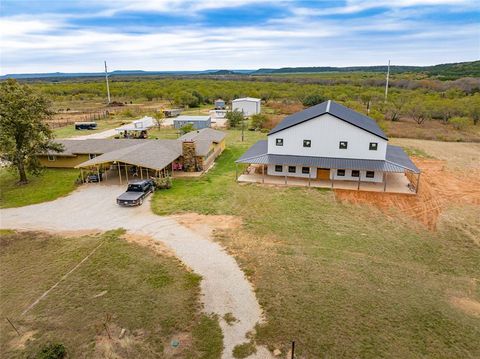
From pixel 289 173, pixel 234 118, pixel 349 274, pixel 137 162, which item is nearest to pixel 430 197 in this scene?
pixel 289 173

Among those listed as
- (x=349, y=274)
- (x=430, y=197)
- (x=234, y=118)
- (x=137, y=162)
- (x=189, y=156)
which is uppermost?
(x=234, y=118)

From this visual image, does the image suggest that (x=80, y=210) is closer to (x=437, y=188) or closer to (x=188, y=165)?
(x=188, y=165)

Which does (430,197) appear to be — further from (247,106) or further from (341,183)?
(247,106)

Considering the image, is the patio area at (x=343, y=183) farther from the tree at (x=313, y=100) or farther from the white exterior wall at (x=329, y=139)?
the tree at (x=313, y=100)

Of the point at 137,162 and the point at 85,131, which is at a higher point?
the point at 137,162

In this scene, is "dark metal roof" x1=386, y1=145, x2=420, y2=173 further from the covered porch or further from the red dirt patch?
the red dirt patch

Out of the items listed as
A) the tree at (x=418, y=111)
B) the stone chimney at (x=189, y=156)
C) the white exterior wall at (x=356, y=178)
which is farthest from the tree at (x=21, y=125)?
→ the tree at (x=418, y=111)
